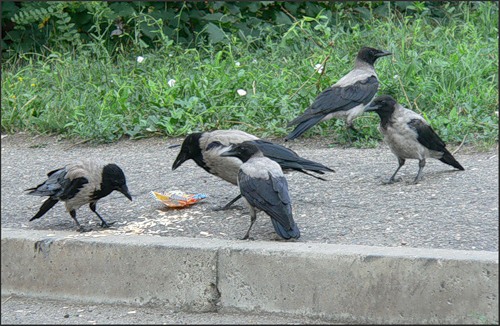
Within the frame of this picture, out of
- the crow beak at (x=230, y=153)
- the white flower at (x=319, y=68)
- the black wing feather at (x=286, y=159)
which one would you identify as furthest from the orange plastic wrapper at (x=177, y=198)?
the white flower at (x=319, y=68)

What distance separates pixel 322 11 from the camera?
10.1m

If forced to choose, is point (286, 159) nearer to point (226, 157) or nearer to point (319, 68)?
point (226, 157)

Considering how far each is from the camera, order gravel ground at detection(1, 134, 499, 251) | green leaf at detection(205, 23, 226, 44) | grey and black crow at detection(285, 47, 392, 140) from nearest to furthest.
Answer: gravel ground at detection(1, 134, 499, 251) < grey and black crow at detection(285, 47, 392, 140) < green leaf at detection(205, 23, 226, 44)

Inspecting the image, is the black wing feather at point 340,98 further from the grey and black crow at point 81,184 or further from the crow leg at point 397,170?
the grey and black crow at point 81,184

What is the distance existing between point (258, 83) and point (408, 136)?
8.88 ft

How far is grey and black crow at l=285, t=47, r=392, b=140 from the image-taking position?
7336mm

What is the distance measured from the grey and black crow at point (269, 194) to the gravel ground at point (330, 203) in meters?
0.21

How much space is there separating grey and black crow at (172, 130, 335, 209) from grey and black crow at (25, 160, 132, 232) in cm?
67

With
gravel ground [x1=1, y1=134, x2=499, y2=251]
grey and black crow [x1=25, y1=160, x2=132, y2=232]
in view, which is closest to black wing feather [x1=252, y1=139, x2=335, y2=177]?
gravel ground [x1=1, y1=134, x2=499, y2=251]

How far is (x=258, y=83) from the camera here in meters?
8.59

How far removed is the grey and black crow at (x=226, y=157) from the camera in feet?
18.8

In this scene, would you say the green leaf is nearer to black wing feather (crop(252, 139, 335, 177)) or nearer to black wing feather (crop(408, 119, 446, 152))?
black wing feather (crop(408, 119, 446, 152))

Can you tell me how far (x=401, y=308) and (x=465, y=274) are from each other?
0.34 metres

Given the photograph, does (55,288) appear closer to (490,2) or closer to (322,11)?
(322,11)
